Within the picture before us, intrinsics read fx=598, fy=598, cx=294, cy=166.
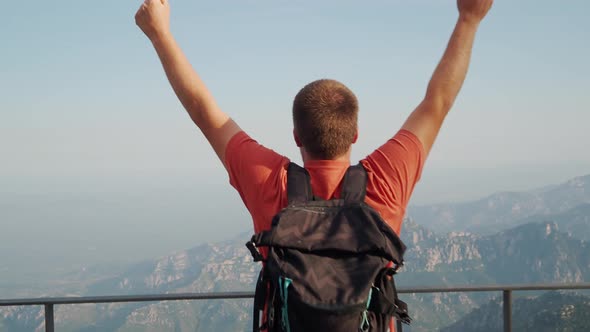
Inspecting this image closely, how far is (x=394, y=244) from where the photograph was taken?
2.19m

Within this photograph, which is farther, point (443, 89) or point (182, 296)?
point (182, 296)

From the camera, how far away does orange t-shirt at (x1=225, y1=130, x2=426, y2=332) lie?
7.61 feet

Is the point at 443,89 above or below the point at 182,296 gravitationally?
above

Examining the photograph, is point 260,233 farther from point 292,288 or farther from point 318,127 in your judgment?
point 318,127

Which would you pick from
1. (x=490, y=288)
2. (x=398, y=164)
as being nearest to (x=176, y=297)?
(x=490, y=288)

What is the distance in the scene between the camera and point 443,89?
2.47 meters

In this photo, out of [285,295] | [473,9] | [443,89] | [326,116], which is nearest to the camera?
[285,295]

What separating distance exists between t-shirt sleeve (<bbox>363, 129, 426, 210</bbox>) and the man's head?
0.52 feet

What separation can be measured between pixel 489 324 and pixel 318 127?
4896 inches

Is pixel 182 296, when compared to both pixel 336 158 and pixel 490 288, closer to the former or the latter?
pixel 490 288

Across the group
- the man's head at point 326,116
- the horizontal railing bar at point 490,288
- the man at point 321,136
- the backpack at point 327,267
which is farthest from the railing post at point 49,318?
the man's head at point 326,116

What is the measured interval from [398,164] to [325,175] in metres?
0.30

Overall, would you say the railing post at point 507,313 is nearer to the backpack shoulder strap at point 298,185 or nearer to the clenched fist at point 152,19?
the backpack shoulder strap at point 298,185

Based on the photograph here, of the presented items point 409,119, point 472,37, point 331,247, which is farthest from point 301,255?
point 472,37
